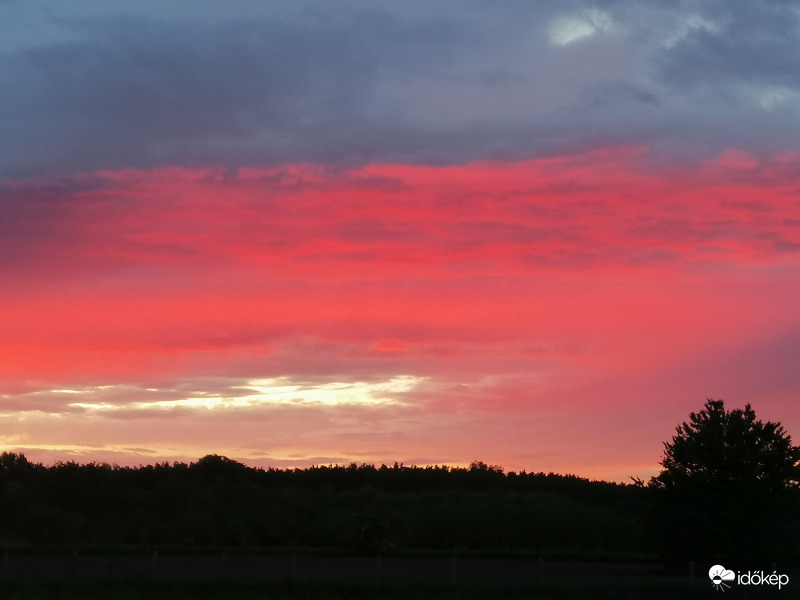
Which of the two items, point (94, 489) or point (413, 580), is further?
point (94, 489)

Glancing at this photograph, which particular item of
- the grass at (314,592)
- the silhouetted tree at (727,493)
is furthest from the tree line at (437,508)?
the grass at (314,592)

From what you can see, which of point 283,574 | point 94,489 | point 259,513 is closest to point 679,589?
point 283,574

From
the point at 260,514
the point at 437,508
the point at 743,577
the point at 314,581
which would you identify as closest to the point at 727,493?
the point at 743,577

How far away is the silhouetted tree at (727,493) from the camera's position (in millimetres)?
34188

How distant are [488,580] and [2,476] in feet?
220

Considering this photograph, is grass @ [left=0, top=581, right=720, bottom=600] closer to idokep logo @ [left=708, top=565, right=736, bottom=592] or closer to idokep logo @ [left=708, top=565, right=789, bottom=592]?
idokep logo @ [left=708, top=565, right=736, bottom=592]

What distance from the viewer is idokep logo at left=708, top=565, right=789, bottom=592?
32878 millimetres

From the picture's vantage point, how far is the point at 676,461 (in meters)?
36.3

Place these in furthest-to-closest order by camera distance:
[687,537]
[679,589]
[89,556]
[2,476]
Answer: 1. [2,476]
2. [89,556]
3. [687,537]
4. [679,589]

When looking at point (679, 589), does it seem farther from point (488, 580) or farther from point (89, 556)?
point (89, 556)

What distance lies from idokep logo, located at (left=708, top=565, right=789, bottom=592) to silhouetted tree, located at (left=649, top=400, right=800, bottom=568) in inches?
13.9

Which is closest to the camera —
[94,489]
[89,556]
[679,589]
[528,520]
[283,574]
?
[679,589]

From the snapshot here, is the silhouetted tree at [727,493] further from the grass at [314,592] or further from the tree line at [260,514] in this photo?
the tree line at [260,514]

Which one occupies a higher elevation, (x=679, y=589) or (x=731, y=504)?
(x=731, y=504)
